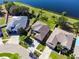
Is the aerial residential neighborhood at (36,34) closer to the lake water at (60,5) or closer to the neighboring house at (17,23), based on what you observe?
the neighboring house at (17,23)

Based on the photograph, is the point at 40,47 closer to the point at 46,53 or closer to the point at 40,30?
the point at 46,53

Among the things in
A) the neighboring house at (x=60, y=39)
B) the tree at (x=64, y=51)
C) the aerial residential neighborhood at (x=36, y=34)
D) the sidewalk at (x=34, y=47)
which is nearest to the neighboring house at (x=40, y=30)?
the aerial residential neighborhood at (x=36, y=34)

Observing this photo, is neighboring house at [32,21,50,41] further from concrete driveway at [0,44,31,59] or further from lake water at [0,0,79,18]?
lake water at [0,0,79,18]

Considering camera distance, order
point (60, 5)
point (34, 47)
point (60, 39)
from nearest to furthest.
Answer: point (34, 47) < point (60, 39) < point (60, 5)

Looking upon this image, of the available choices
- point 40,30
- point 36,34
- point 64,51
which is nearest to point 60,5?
point 40,30

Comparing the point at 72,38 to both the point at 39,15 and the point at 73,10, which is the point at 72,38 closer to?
the point at 39,15

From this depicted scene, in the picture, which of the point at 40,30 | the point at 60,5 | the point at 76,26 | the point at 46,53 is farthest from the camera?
the point at 60,5

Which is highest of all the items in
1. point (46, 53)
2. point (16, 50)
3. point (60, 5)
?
point (60, 5)
